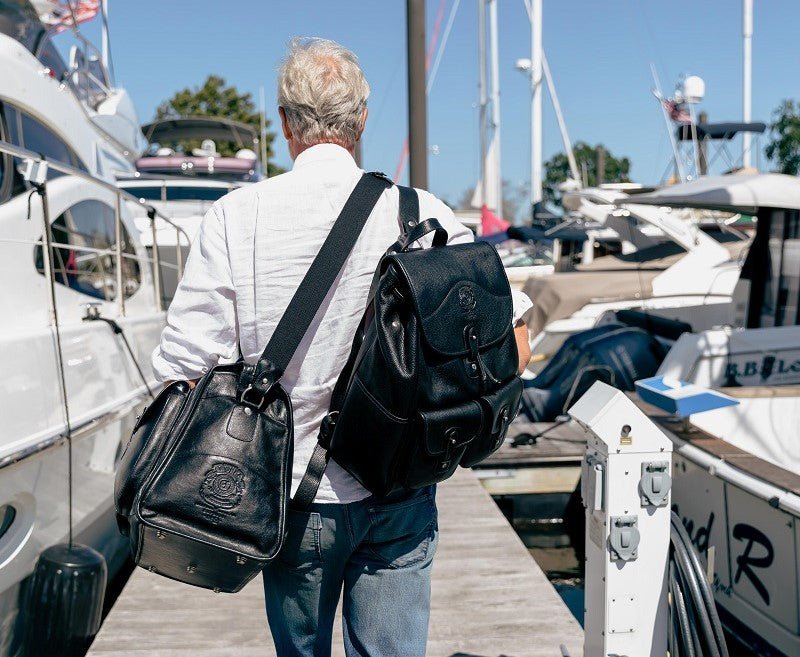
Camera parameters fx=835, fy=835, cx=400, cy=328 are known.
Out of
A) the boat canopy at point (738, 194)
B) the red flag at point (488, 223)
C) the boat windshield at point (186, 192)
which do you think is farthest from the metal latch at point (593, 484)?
the red flag at point (488, 223)

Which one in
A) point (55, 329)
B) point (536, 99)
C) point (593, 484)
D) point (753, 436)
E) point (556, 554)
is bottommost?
point (556, 554)

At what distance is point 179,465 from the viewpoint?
5.23ft

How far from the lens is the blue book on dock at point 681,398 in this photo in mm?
4141

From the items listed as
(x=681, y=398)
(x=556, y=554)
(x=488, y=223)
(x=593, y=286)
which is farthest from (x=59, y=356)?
(x=488, y=223)

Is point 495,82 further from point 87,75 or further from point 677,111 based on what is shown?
point 87,75

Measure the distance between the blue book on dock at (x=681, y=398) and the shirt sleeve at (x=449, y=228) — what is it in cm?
250

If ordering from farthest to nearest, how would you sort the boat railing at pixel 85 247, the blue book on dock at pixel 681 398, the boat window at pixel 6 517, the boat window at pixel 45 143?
the boat window at pixel 45 143
the blue book on dock at pixel 681 398
the boat railing at pixel 85 247
the boat window at pixel 6 517

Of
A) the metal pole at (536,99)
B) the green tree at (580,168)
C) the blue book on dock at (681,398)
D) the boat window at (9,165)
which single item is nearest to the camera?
the blue book on dock at (681,398)

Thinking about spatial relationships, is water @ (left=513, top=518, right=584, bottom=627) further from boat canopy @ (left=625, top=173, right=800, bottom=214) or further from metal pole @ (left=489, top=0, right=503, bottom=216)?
metal pole @ (left=489, top=0, right=503, bottom=216)

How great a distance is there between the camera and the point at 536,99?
83.6ft

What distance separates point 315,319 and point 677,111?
84.8ft

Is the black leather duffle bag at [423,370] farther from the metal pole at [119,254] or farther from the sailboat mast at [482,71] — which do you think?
the sailboat mast at [482,71]

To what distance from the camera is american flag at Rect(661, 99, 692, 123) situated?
23891 mm

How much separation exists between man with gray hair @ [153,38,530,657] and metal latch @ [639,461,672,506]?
3.06 ft
